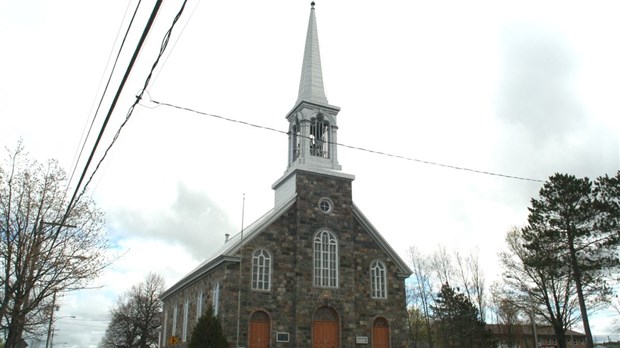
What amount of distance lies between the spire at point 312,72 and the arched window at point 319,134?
1.13 m

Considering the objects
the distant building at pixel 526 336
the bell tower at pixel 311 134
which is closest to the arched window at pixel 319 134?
the bell tower at pixel 311 134

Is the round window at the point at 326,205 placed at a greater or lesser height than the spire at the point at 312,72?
lesser

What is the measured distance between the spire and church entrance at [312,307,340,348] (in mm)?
12429

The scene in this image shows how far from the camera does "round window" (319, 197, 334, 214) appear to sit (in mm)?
30469

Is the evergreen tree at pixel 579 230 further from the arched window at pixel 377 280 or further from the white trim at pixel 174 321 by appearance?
the white trim at pixel 174 321

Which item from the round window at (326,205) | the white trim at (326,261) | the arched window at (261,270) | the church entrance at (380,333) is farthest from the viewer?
the round window at (326,205)

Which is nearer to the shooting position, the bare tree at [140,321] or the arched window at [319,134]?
the arched window at [319,134]

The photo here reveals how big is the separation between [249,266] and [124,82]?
19368 mm

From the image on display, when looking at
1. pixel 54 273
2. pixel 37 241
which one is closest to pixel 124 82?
pixel 37 241

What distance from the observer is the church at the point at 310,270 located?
27.3m

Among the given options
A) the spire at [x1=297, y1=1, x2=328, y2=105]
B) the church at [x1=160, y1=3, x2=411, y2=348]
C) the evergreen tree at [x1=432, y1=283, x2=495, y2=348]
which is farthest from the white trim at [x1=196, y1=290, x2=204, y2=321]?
the evergreen tree at [x1=432, y1=283, x2=495, y2=348]

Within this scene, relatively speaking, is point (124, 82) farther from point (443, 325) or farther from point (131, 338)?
point (131, 338)

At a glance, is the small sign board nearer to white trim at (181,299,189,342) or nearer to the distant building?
white trim at (181,299,189,342)

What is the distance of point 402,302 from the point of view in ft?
102
